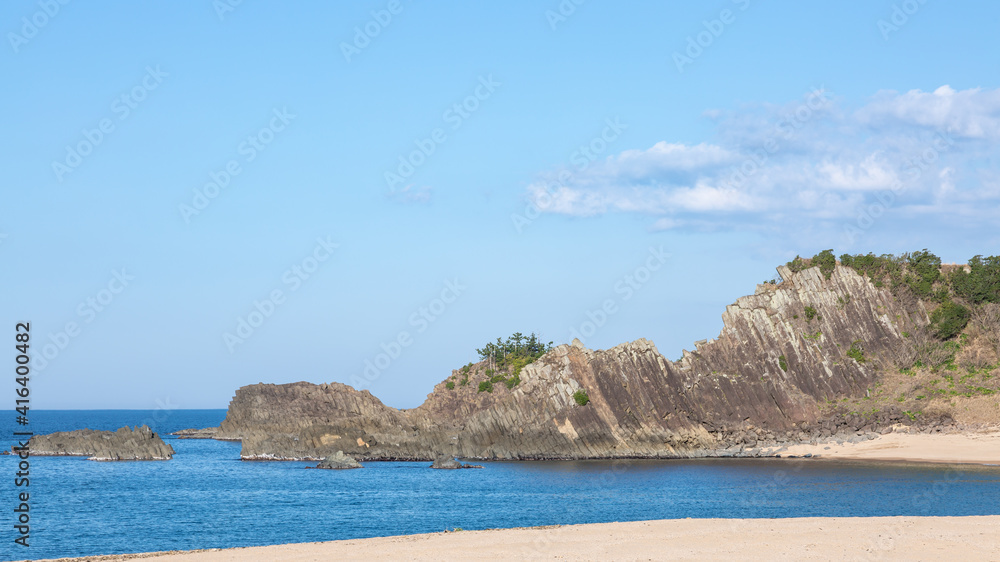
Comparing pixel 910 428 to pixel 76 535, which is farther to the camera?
pixel 910 428

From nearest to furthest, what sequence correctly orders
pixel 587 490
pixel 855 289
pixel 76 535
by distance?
1. pixel 76 535
2. pixel 587 490
3. pixel 855 289

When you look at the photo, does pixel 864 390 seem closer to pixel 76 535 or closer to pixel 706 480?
pixel 706 480

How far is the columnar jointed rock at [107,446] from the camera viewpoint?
108 metres

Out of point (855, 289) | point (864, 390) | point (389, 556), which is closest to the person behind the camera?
point (389, 556)

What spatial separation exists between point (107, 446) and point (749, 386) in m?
79.6

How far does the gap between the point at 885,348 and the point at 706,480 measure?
133ft

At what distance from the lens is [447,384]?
444ft

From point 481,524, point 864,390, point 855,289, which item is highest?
point 855,289

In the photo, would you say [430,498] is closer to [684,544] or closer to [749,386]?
[684,544]

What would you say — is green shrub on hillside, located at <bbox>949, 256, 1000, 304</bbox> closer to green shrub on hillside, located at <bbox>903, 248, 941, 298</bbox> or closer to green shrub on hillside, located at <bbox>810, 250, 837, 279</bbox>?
green shrub on hillside, located at <bbox>903, 248, 941, 298</bbox>

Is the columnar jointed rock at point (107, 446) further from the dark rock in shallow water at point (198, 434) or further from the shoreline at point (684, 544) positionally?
the shoreline at point (684, 544)

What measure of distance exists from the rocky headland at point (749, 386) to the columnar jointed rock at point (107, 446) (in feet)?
87.6

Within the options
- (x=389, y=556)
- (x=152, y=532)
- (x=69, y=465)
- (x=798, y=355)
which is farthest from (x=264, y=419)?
(x=389, y=556)

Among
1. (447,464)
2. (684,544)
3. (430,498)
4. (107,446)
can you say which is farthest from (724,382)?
(107,446)
